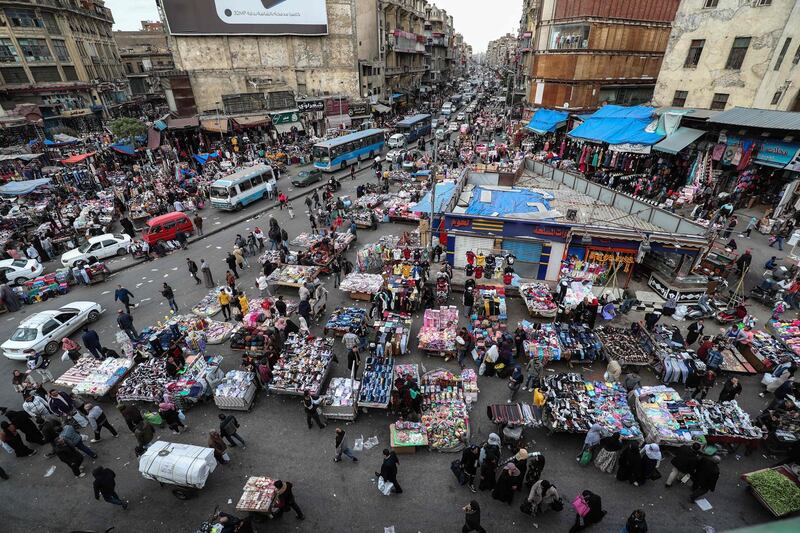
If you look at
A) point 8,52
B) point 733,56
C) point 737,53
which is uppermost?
point 8,52

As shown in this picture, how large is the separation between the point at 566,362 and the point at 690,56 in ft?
91.0

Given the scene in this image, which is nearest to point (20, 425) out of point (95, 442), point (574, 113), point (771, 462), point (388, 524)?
point (95, 442)

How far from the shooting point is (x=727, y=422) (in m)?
10.6

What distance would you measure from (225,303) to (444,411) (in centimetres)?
1092

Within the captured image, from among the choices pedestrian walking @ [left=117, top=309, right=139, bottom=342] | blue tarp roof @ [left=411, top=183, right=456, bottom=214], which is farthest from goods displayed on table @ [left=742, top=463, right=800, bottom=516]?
pedestrian walking @ [left=117, top=309, right=139, bottom=342]

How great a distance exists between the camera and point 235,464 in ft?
35.5

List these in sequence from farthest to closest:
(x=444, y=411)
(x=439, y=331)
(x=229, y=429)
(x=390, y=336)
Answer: (x=439, y=331) < (x=390, y=336) < (x=444, y=411) < (x=229, y=429)

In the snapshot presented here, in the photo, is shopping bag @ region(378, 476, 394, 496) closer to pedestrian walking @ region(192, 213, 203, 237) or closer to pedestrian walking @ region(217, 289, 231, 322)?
pedestrian walking @ region(217, 289, 231, 322)

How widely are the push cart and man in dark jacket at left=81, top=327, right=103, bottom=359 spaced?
6.51 metres

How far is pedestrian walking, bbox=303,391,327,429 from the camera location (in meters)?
11.3

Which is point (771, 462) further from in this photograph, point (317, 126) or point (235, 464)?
point (317, 126)

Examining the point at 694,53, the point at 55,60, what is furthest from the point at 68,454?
the point at 55,60

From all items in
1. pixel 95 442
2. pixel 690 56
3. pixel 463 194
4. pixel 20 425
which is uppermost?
pixel 690 56

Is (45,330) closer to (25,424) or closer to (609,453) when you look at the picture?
(25,424)
